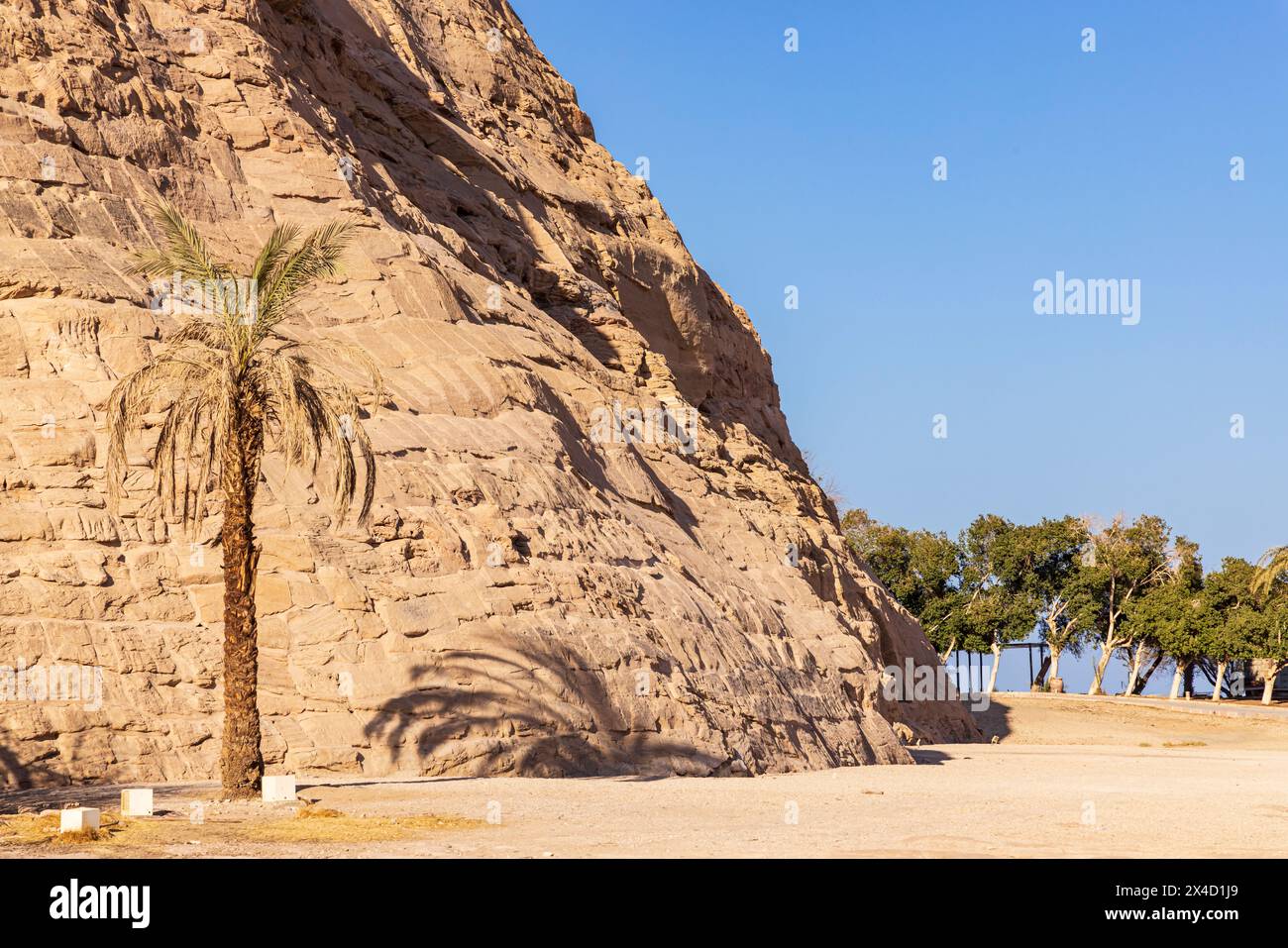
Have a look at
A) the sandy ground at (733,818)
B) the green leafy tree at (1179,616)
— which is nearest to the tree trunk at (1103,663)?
the green leafy tree at (1179,616)

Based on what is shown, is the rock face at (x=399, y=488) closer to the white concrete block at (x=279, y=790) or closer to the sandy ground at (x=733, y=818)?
the sandy ground at (x=733, y=818)

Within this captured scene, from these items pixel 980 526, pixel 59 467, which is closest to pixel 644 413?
pixel 59 467

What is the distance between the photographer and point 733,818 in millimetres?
14805

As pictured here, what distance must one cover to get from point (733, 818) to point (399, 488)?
29.0ft

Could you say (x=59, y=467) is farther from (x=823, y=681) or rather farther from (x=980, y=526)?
(x=980, y=526)

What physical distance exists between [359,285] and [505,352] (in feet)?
9.33

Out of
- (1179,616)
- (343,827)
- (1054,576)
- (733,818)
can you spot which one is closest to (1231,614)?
(1179,616)

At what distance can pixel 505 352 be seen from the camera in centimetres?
2669

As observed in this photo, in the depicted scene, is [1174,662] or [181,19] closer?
[181,19]

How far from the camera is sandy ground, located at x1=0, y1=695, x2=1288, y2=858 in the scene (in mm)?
12195

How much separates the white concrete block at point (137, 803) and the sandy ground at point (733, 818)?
0.94 ft

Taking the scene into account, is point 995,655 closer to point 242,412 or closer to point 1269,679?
point 1269,679

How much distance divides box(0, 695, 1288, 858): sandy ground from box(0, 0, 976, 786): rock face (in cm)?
138

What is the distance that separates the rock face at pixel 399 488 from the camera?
61.6 feet
